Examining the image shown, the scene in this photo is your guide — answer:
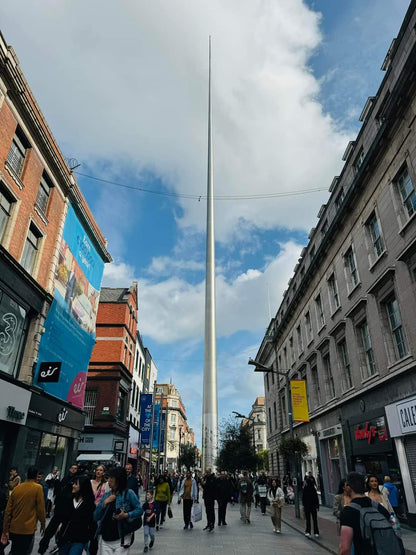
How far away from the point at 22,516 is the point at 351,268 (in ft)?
63.5

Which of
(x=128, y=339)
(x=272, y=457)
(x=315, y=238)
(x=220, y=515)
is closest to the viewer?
(x=220, y=515)

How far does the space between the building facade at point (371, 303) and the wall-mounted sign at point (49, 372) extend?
14.3m

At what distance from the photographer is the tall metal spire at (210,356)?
57.0 meters

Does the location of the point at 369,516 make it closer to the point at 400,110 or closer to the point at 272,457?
the point at 400,110

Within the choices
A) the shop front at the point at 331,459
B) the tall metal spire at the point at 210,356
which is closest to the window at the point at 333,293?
the shop front at the point at 331,459

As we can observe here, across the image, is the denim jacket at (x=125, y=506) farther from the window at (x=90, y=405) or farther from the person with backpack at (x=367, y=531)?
the window at (x=90, y=405)

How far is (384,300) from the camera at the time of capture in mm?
17031

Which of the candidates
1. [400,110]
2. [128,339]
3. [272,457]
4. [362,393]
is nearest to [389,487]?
[362,393]

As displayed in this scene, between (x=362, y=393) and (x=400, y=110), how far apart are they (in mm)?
12471

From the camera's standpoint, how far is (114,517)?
502 centimetres

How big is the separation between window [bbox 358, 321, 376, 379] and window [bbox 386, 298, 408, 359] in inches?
78.3

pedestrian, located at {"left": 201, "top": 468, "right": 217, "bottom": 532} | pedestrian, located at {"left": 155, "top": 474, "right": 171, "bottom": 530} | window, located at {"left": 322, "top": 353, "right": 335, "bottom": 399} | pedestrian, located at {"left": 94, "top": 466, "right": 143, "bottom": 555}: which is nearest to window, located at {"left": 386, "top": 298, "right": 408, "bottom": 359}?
window, located at {"left": 322, "top": 353, "right": 335, "bottom": 399}

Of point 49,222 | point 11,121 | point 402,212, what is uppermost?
point 11,121

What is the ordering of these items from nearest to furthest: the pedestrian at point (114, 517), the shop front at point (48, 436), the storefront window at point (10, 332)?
the pedestrian at point (114, 517) < the storefront window at point (10, 332) < the shop front at point (48, 436)
